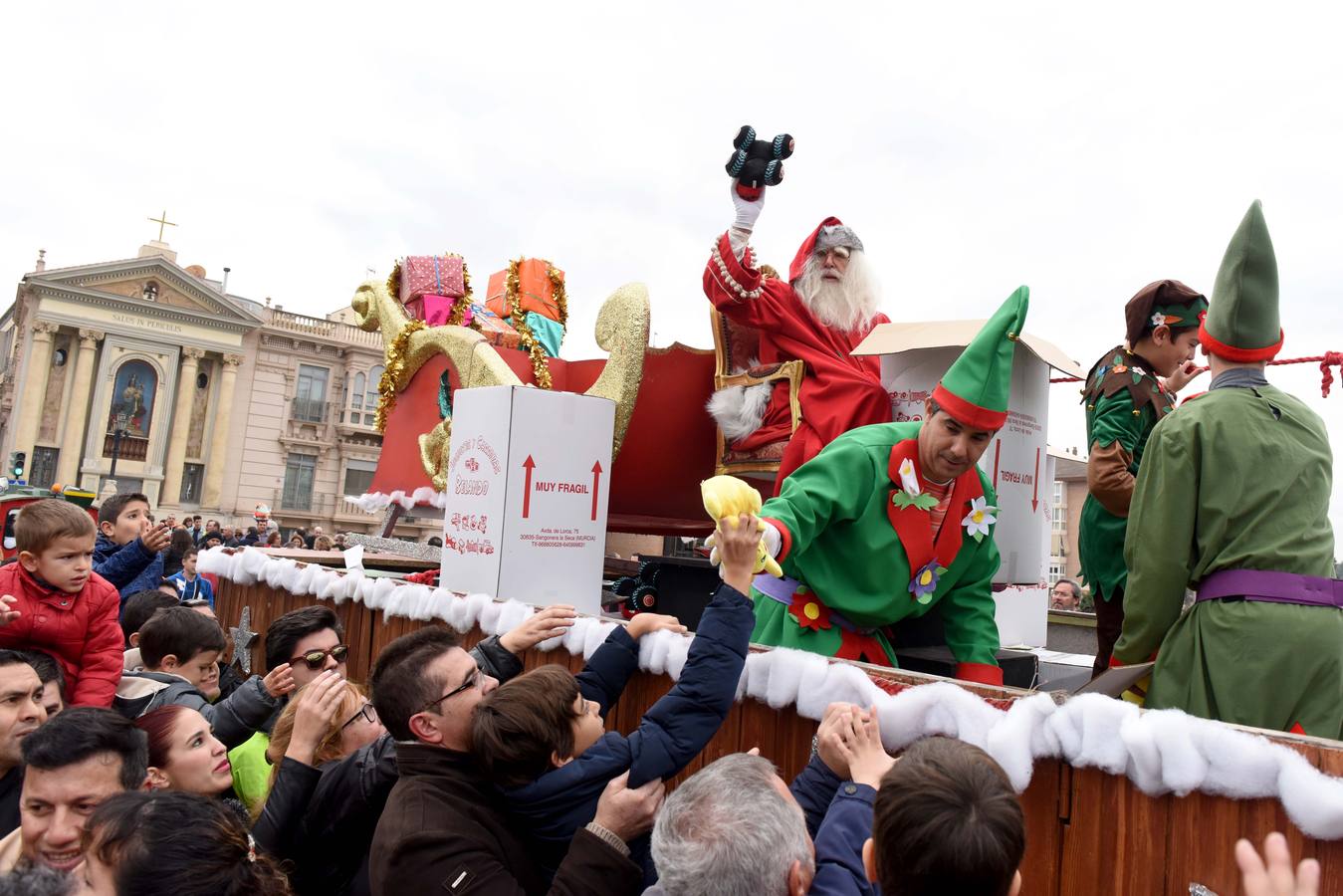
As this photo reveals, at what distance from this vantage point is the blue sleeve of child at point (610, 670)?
8.11 feet

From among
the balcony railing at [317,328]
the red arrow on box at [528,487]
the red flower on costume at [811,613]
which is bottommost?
the red flower on costume at [811,613]

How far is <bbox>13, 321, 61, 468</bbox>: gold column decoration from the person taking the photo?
28.2 m

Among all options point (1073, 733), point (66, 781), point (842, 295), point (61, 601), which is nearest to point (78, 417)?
point (61, 601)

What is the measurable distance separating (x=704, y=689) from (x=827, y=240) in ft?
9.98

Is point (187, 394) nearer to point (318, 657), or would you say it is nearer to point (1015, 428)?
point (318, 657)

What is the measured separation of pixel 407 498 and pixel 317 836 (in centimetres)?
410

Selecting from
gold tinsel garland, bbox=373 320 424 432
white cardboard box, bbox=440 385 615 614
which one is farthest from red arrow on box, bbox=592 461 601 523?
gold tinsel garland, bbox=373 320 424 432

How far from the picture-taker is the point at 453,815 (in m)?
1.74

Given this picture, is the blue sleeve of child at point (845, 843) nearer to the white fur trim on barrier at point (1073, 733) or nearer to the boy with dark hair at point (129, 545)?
the white fur trim on barrier at point (1073, 733)

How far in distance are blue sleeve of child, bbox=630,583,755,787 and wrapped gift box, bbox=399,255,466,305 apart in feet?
17.0

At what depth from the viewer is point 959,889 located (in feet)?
3.84

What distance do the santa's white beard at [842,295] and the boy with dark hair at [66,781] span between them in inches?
135

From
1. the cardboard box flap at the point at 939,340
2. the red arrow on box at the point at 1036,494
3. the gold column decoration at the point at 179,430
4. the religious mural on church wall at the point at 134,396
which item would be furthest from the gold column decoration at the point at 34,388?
the red arrow on box at the point at 1036,494

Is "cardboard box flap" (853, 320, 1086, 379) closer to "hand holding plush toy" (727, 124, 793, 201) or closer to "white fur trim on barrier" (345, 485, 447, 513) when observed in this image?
"hand holding plush toy" (727, 124, 793, 201)
